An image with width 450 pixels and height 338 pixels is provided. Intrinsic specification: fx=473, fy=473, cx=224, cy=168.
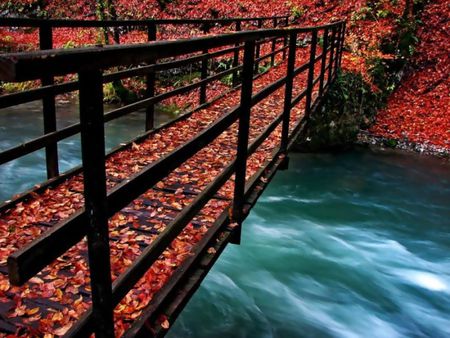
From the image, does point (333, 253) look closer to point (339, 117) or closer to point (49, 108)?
point (339, 117)

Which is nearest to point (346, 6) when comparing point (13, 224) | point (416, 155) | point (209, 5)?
point (209, 5)

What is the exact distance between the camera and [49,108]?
467 centimetres

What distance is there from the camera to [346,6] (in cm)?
1656

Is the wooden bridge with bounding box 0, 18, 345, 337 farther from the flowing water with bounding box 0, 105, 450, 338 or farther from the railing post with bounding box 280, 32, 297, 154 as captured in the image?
the flowing water with bounding box 0, 105, 450, 338

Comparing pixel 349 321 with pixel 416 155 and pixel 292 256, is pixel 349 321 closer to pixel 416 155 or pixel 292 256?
pixel 292 256

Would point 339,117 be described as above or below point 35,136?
above

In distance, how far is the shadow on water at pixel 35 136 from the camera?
10.2 metres

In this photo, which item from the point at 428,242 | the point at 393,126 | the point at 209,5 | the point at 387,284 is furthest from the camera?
the point at 209,5

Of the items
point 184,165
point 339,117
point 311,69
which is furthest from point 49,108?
point 339,117

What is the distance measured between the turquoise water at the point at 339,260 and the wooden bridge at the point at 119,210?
8.07 feet

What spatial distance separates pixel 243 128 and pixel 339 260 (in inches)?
220

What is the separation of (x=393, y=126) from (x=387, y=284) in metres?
6.66

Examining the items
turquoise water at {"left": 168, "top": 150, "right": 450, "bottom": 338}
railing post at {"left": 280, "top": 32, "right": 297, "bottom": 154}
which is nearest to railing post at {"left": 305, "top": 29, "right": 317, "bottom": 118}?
railing post at {"left": 280, "top": 32, "right": 297, "bottom": 154}

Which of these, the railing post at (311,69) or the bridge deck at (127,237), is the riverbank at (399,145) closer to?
the railing post at (311,69)
